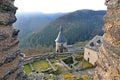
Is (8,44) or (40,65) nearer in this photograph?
(8,44)

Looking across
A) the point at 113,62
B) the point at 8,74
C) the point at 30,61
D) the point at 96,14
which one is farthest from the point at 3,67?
the point at 96,14

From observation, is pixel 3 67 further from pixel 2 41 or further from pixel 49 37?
pixel 49 37

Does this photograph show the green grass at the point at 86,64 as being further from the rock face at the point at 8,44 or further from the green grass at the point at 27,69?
the rock face at the point at 8,44

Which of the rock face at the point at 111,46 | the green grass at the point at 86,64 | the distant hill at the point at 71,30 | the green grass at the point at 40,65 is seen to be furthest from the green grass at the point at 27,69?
the distant hill at the point at 71,30

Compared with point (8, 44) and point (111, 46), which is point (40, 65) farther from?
point (111, 46)

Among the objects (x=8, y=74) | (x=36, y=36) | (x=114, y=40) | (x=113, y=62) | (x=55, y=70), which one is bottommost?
(x=36, y=36)

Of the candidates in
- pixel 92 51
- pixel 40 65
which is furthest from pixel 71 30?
pixel 40 65

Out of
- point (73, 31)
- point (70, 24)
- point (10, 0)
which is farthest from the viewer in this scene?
point (70, 24)
